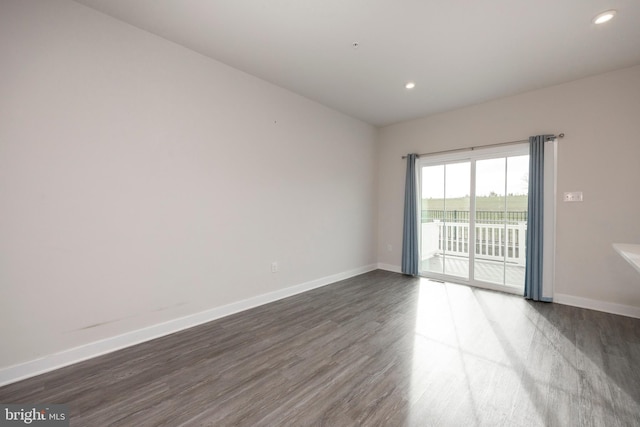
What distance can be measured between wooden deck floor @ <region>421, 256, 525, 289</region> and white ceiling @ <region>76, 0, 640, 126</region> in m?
2.56

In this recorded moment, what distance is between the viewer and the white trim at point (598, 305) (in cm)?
290

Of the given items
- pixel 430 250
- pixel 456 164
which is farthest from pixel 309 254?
pixel 456 164

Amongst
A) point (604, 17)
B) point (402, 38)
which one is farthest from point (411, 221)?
point (604, 17)

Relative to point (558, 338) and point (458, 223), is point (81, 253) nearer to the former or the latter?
point (558, 338)

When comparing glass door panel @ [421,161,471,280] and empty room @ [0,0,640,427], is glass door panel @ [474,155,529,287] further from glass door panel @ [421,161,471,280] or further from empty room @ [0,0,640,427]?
glass door panel @ [421,161,471,280]

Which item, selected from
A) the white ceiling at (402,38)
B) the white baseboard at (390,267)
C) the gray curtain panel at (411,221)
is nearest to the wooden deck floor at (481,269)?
the gray curtain panel at (411,221)

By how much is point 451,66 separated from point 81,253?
404 centimetres

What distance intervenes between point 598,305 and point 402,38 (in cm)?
385

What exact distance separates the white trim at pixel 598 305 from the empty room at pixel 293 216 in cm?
2

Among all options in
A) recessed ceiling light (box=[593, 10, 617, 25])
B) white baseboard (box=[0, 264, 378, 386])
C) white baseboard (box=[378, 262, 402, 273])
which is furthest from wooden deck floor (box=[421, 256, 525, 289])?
recessed ceiling light (box=[593, 10, 617, 25])

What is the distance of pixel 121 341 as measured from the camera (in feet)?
7.36

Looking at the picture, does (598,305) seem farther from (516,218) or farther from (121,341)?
(121,341)

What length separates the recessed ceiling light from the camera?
6.81ft

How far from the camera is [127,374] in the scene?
1.89 m
